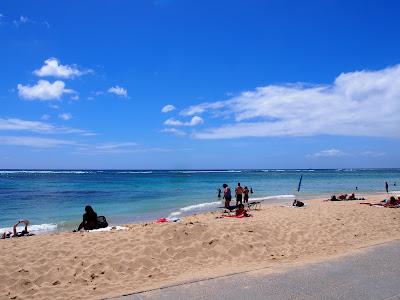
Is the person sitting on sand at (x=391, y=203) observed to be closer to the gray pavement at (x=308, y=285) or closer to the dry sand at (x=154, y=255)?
the dry sand at (x=154, y=255)

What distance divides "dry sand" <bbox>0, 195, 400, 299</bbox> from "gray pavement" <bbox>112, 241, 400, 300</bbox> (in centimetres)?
51

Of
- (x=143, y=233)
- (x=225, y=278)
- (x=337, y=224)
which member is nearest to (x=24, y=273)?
(x=143, y=233)

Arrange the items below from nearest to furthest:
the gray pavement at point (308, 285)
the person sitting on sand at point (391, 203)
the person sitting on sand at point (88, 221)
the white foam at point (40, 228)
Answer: the gray pavement at point (308, 285) < the person sitting on sand at point (88, 221) < the white foam at point (40, 228) < the person sitting on sand at point (391, 203)

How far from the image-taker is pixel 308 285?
5371 mm

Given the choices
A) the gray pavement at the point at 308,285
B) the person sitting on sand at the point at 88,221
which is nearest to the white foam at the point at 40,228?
the person sitting on sand at the point at 88,221

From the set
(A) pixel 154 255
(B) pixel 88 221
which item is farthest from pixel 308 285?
(B) pixel 88 221

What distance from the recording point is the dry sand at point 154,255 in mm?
6527

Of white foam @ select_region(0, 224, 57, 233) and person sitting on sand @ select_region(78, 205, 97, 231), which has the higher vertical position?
person sitting on sand @ select_region(78, 205, 97, 231)

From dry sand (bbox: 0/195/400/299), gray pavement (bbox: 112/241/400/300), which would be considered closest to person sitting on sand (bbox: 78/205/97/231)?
dry sand (bbox: 0/195/400/299)

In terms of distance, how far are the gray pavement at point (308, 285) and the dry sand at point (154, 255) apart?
51 cm

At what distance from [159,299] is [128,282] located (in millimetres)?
1893

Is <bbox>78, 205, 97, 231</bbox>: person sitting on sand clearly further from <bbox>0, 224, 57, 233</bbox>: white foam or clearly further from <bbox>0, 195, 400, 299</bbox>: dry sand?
<bbox>0, 224, 57, 233</bbox>: white foam

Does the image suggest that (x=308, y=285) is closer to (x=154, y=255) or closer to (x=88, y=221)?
(x=154, y=255)

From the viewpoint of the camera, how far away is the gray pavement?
497 cm
